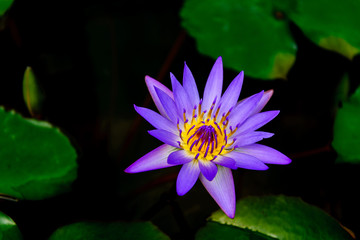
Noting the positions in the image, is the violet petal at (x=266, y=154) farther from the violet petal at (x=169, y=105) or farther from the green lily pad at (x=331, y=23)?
the green lily pad at (x=331, y=23)

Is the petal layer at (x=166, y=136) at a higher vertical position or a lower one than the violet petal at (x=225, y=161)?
higher

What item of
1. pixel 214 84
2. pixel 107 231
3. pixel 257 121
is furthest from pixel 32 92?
pixel 257 121

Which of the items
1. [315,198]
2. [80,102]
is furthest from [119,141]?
[315,198]

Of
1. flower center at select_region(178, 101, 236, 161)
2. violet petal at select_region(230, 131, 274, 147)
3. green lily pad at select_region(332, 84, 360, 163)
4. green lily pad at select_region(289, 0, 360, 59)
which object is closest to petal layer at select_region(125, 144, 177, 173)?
flower center at select_region(178, 101, 236, 161)

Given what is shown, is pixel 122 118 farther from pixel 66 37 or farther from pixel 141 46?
pixel 66 37

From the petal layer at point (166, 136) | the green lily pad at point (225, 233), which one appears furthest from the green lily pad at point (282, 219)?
the petal layer at point (166, 136)
